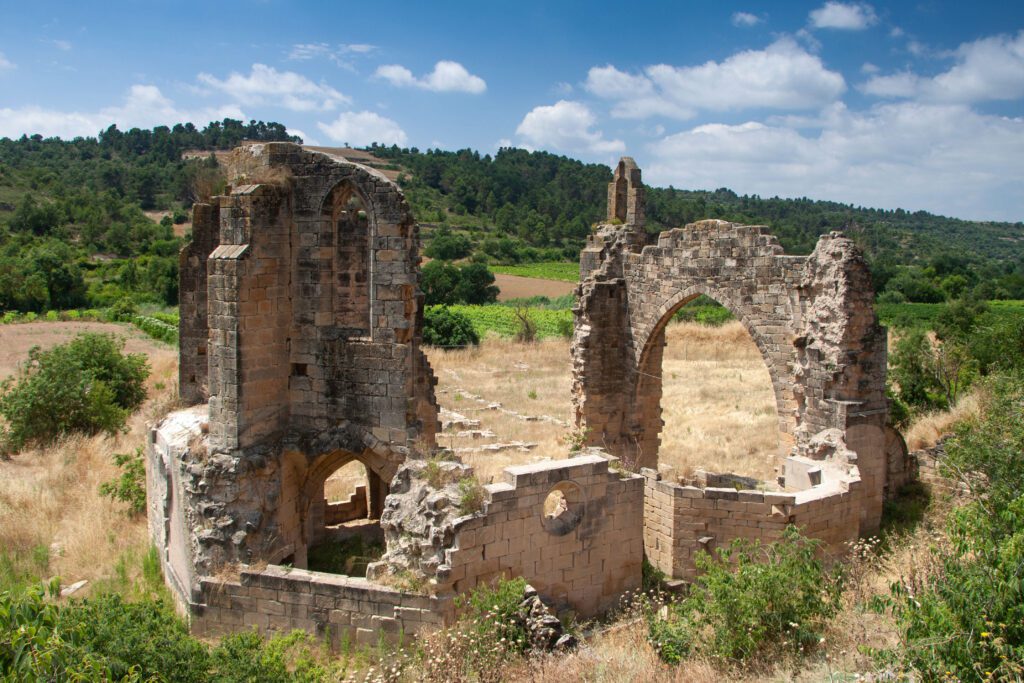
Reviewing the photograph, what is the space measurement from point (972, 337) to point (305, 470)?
1768 centimetres

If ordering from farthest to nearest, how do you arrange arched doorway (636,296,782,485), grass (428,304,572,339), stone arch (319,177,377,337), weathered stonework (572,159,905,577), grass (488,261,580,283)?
grass (488,261,580,283) → grass (428,304,572,339) → arched doorway (636,296,782,485) → stone arch (319,177,377,337) → weathered stonework (572,159,905,577)

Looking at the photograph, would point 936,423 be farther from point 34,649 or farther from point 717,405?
point 34,649

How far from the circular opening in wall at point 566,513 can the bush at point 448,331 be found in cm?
2330

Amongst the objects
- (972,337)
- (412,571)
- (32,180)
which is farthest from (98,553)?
(32,180)

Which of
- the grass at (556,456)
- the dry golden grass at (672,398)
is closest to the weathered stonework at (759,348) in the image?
the grass at (556,456)

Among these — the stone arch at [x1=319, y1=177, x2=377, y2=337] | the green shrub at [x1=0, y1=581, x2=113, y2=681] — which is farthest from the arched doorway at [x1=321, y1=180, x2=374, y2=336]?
the green shrub at [x1=0, y1=581, x2=113, y2=681]

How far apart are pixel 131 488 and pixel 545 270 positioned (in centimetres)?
4945

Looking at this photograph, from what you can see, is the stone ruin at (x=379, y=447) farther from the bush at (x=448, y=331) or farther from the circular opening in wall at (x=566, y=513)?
the bush at (x=448, y=331)

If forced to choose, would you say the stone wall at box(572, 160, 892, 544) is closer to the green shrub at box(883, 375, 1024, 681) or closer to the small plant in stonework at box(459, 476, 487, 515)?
the green shrub at box(883, 375, 1024, 681)

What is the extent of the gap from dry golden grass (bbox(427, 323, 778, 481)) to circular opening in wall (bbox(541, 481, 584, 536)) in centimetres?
130

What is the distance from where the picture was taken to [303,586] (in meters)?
8.63

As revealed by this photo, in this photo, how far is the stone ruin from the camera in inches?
340

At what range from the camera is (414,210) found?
68688 mm

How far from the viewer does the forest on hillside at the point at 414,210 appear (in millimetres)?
48625
